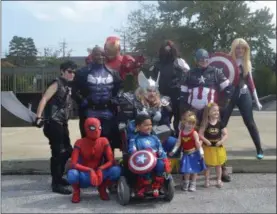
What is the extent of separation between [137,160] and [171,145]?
0.73m

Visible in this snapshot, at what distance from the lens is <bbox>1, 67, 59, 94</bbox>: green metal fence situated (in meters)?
3.40

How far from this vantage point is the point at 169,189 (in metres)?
4.23

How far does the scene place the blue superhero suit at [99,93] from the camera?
4590 millimetres

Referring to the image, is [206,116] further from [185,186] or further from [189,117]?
[185,186]

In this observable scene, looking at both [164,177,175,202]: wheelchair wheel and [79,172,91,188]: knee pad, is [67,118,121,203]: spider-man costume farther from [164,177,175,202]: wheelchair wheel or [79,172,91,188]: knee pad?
[164,177,175,202]: wheelchair wheel

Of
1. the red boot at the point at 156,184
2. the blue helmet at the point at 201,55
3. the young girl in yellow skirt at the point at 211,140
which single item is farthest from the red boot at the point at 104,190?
the blue helmet at the point at 201,55

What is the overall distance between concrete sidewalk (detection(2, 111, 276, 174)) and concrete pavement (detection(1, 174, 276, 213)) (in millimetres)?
485

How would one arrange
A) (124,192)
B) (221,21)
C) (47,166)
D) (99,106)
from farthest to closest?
1. (221,21)
2. (47,166)
3. (99,106)
4. (124,192)

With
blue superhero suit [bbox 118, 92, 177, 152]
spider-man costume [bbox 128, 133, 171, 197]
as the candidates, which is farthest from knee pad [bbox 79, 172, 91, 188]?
blue superhero suit [bbox 118, 92, 177, 152]

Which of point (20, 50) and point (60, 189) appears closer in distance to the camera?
point (20, 50)

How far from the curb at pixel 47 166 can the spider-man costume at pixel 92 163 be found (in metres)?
1.37

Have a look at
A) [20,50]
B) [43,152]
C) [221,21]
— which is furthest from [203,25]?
[20,50]

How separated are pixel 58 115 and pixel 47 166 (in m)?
1.30

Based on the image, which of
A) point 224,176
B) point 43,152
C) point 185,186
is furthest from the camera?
point 43,152
